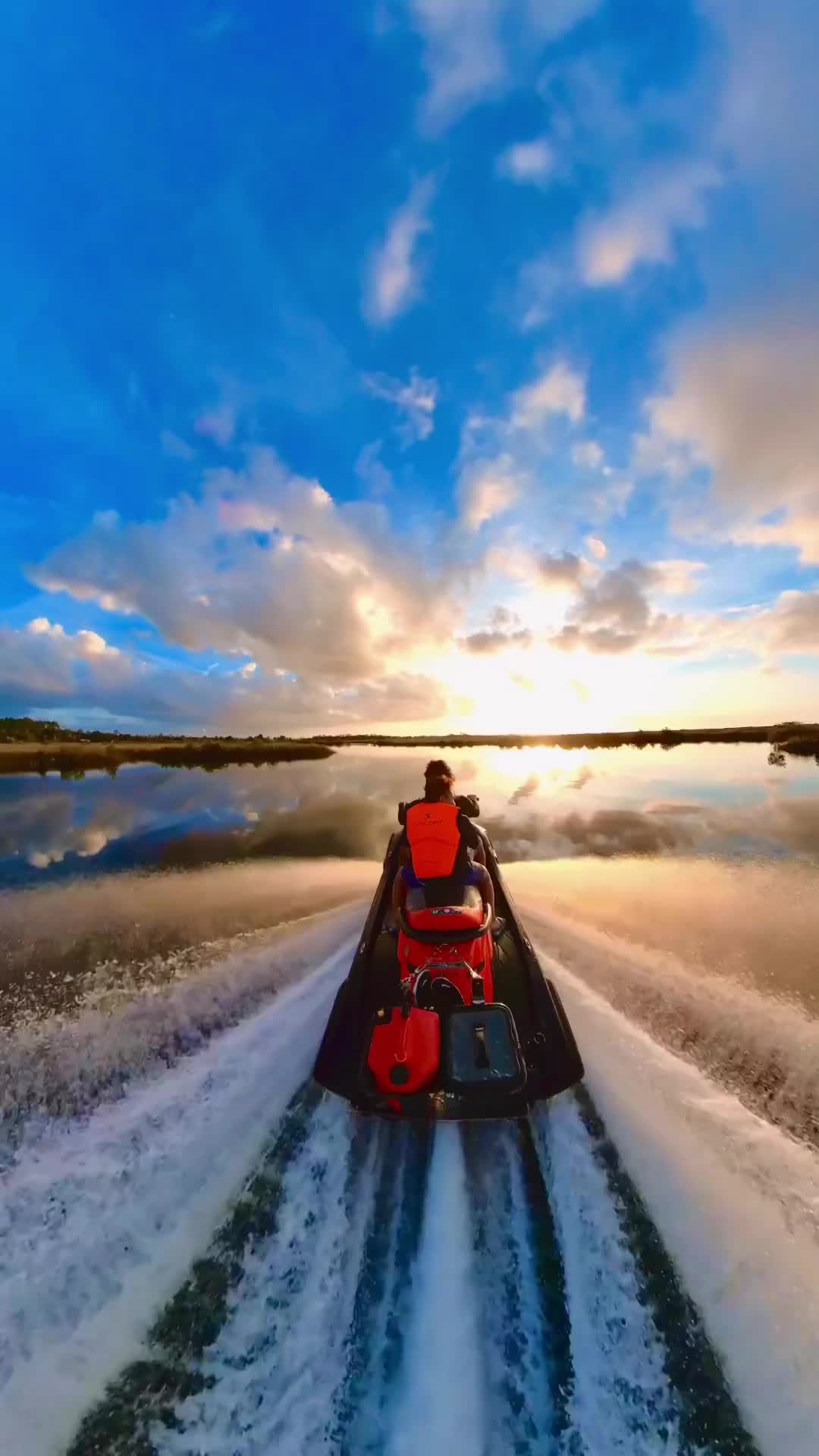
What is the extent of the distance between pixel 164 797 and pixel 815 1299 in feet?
89.2

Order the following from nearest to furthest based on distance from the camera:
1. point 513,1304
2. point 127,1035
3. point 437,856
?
point 513,1304 → point 127,1035 → point 437,856

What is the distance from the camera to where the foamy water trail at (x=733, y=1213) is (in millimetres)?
2373

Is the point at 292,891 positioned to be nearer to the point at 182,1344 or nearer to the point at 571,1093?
the point at 571,1093

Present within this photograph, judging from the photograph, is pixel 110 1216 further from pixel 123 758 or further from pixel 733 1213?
pixel 123 758

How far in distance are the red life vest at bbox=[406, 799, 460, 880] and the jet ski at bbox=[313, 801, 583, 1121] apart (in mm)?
254

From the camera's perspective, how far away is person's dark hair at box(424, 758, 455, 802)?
7.39 meters

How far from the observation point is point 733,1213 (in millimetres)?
3209

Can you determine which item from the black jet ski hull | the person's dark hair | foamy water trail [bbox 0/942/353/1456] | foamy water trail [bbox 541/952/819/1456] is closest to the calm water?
the person's dark hair

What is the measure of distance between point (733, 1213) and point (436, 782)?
5024mm

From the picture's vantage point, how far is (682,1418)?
228 cm

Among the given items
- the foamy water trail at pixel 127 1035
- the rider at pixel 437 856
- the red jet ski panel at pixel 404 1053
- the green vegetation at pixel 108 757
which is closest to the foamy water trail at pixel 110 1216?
the foamy water trail at pixel 127 1035

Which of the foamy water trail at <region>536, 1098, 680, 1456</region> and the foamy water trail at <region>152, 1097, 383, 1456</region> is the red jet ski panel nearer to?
the foamy water trail at <region>152, 1097, 383, 1456</region>

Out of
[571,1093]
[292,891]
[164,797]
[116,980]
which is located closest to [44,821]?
[164,797]

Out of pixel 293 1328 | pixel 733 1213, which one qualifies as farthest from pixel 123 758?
pixel 733 1213
